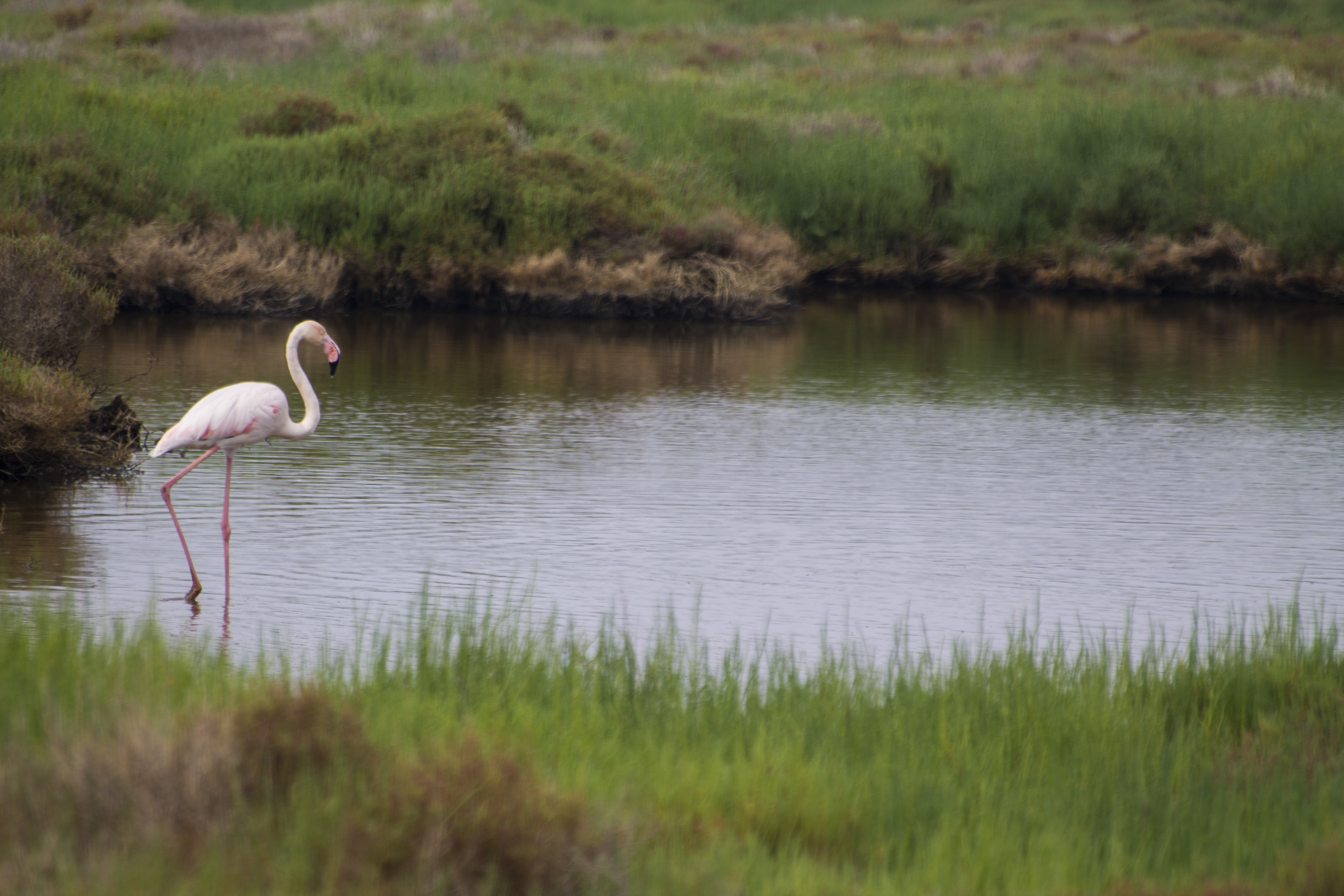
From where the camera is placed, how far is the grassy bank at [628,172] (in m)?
20.0

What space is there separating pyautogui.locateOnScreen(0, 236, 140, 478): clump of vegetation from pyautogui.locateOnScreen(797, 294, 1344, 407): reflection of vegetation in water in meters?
7.03

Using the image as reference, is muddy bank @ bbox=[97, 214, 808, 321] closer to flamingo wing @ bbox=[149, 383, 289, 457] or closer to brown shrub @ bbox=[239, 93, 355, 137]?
brown shrub @ bbox=[239, 93, 355, 137]

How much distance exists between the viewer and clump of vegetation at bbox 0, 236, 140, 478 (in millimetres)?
10148

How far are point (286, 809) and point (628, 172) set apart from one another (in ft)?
59.7

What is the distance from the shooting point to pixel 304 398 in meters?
9.40

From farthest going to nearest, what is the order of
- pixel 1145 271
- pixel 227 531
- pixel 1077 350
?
pixel 1145 271, pixel 1077 350, pixel 227 531

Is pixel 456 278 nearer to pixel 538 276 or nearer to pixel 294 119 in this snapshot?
pixel 538 276

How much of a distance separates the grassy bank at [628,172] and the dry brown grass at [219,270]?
4 cm

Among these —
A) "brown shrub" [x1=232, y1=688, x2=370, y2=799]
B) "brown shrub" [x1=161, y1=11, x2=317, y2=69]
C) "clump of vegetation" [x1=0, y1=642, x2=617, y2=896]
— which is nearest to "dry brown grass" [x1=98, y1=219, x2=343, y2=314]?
"brown shrub" [x1=161, y1=11, x2=317, y2=69]

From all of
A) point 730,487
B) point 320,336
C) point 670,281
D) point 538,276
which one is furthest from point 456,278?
point 320,336

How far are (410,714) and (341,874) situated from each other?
107 cm

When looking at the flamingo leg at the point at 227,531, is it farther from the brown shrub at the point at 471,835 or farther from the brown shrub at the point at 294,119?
the brown shrub at the point at 294,119

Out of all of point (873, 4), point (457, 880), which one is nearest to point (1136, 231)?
point (457, 880)

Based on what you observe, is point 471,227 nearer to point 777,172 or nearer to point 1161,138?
point 777,172
